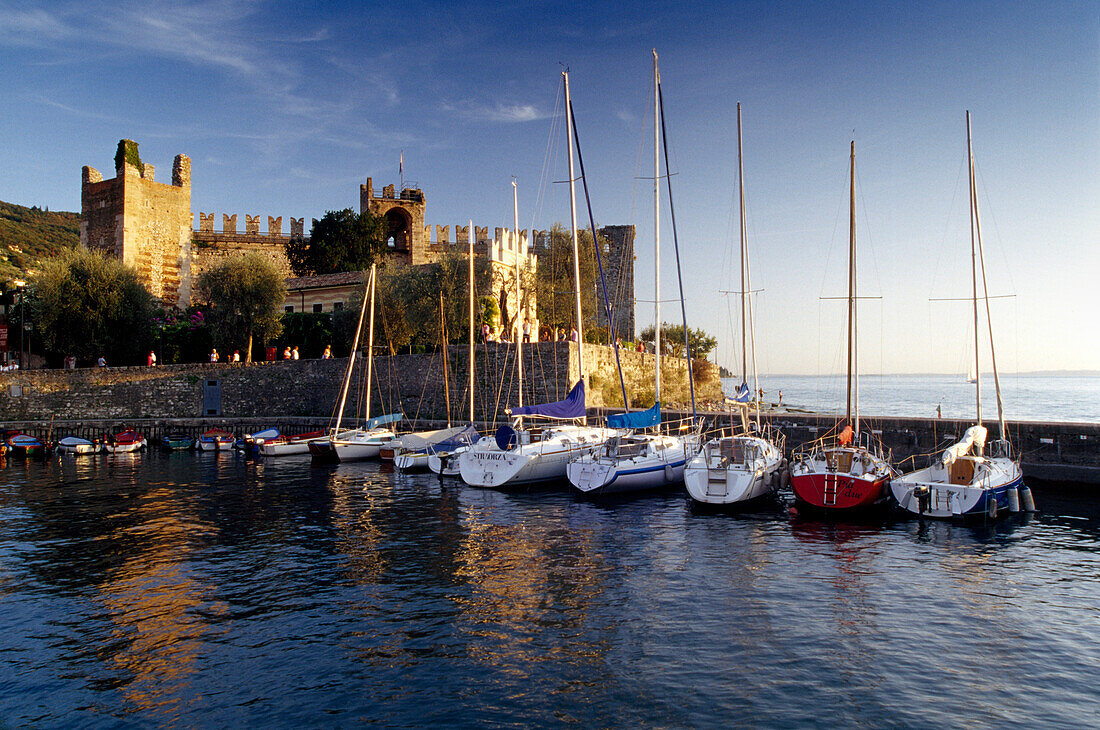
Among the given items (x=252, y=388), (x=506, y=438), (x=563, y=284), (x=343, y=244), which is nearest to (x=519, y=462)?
(x=506, y=438)

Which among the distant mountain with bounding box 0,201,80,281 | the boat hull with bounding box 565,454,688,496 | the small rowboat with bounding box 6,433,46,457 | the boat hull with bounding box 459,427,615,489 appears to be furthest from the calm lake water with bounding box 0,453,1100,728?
the distant mountain with bounding box 0,201,80,281

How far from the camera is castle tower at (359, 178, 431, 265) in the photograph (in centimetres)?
5269

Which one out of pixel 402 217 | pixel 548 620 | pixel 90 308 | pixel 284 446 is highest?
pixel 402 217

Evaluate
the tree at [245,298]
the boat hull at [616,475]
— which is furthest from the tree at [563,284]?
the boat hull at [616,475]

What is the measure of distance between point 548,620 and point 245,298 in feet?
114

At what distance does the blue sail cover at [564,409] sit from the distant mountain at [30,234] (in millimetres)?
58721

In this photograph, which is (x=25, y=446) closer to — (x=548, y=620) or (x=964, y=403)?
(x=548, y=620)

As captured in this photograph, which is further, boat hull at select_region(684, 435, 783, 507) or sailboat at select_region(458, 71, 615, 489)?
sailboat at select_region(458, 71, 615, 489)

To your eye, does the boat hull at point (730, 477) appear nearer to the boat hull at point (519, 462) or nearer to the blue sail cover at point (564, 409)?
the boat hull at point (519, 462)

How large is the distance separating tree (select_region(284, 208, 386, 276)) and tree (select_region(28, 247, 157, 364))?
11655 millimetres

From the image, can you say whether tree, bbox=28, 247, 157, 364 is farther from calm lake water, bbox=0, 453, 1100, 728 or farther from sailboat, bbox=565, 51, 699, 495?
sailboat, bbox=565, 51, 699, 495

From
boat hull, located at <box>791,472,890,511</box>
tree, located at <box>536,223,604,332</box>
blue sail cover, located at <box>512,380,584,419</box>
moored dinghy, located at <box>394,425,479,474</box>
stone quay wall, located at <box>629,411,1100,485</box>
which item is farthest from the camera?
tree, located at <box>536,223,604,332</box>

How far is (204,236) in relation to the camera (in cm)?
5112

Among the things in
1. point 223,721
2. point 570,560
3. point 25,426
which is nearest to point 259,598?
point 223,721
